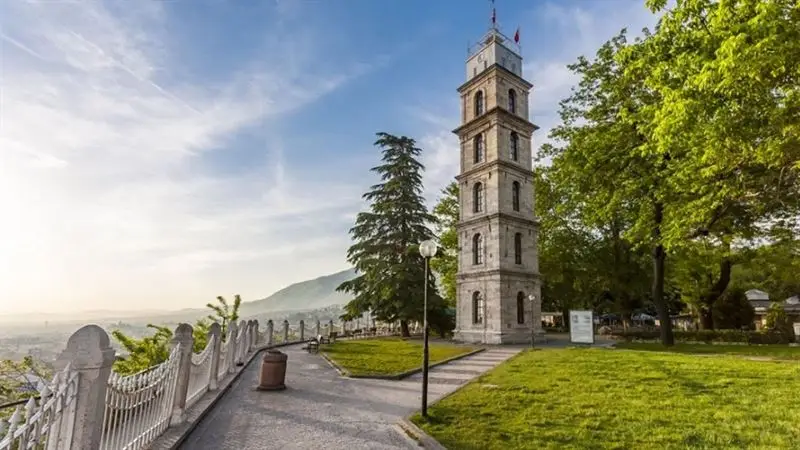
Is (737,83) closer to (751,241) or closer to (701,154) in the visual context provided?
(701,154)

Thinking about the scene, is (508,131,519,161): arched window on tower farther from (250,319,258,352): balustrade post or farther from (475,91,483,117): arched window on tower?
(250,319,258,352): balustrade post

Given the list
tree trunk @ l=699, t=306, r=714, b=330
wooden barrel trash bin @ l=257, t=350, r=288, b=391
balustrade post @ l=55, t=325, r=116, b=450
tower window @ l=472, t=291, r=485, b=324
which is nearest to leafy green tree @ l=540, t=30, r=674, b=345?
tower window @ l=472, t=291, r=485, b=324

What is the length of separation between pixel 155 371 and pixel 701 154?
1632cm

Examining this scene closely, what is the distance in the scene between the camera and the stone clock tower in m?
26.8

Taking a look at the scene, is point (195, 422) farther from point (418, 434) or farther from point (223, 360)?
point (223, 360)

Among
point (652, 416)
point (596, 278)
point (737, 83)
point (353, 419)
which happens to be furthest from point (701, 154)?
point (596, 278)

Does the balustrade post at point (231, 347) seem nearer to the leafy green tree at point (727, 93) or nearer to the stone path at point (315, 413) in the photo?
the stone path at point (315, 413)

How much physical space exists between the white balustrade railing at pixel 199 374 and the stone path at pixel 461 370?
18.8ft

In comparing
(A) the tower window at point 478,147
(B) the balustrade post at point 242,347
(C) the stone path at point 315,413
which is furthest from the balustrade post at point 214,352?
(A) the tower window at point 478,147

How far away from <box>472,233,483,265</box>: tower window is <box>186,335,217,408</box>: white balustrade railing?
20372mm

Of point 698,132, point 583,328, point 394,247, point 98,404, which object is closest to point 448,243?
point 394,247

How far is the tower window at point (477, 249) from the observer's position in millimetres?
28250

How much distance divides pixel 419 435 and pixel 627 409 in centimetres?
436

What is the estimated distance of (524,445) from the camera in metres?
6.42
